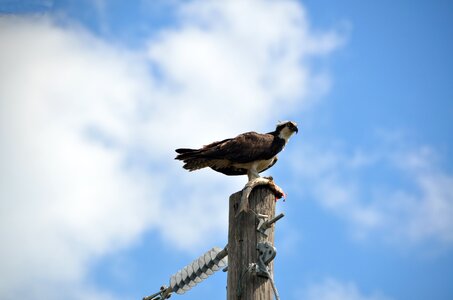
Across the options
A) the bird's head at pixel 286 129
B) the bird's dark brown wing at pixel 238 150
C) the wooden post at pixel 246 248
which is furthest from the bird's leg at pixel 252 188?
the bird's head at pixel 286 129

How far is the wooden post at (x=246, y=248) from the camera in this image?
177 inches

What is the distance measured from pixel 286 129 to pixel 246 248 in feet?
9.52

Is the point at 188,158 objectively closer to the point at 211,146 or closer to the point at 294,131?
the point at 211,146

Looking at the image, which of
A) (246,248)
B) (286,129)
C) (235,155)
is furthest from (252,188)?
(286,129)

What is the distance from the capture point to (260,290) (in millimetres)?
4504

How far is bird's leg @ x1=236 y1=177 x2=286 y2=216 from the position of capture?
189 inches

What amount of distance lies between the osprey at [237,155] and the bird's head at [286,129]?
1.16ft

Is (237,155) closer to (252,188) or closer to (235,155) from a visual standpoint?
(235,155)

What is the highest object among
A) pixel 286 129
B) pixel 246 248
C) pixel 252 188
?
pixel 286 129

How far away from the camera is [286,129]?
7301mm

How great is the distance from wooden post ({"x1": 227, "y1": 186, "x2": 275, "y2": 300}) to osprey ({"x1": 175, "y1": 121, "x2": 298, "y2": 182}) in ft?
4.81

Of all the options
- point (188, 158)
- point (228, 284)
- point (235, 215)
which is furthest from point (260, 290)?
point (188, 158)

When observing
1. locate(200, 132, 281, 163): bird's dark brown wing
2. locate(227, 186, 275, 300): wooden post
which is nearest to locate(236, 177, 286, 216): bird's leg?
locate(227, 186, 275, 300): wooden post

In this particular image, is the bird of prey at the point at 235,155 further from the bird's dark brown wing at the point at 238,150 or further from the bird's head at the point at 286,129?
the bird's head at the point at 286,129
